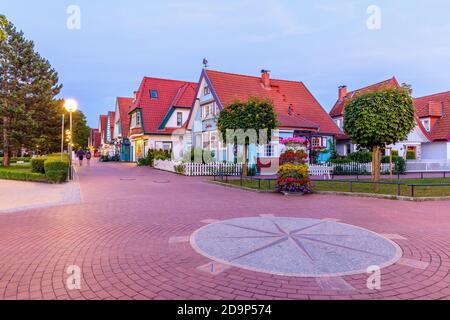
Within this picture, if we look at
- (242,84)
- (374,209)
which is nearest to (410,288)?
(374,209)

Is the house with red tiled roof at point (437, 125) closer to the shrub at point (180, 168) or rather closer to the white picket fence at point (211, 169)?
the white picket fence at point (211, 169)

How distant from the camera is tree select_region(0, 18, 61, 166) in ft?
77.8

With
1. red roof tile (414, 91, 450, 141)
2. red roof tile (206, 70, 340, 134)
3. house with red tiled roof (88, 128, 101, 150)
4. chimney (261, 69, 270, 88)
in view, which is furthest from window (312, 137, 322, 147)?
house with red tiled roof (88, 128, 101, 150)

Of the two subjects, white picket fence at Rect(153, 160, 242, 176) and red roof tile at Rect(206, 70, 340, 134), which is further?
red roof tile at Rect(206, 70, 340, 134)

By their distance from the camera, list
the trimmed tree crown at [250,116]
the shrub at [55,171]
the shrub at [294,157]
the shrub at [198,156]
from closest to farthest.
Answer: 1. the shrub at [294,157]
2. the shrub at [55,171]
3. the trimmed tree crown at [250,116]
4. the shrub at [198,156]

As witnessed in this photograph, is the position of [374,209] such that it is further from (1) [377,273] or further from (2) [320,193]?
(1) [377,273]

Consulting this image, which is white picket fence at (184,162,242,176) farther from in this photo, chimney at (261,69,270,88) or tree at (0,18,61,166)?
tree at (0,18,61,166)

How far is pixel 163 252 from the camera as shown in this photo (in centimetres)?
506

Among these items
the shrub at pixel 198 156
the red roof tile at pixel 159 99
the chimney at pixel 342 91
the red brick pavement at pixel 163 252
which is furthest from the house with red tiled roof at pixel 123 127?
the red brick pavement at pixel 163 252

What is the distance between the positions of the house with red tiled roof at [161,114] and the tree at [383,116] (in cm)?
2231

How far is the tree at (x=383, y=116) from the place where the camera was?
498 inches

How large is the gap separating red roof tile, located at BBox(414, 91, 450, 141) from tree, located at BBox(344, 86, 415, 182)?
19647mm
